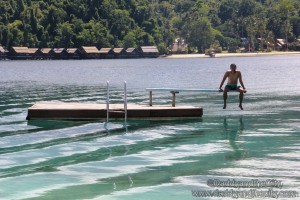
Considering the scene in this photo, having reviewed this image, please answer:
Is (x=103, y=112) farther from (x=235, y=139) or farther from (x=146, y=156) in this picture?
(x=146, y=156)

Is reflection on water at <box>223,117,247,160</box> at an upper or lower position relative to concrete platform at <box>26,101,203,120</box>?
lower

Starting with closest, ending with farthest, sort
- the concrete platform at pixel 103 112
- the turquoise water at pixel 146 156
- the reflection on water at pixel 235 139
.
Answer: the turquoise water at pixel 146 156 → the reflection on water at pixel 235 139 → the concrete platform at pixel 103 112

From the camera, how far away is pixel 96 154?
2133cm

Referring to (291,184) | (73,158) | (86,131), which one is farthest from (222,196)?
(86,131)

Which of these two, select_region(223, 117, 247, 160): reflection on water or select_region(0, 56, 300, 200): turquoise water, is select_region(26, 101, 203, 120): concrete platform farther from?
select_region(223, 117, 247, 160): reflection on water

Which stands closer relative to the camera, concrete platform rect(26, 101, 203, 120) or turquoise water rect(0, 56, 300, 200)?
turquoise water rect(0, 56, 300, 200)

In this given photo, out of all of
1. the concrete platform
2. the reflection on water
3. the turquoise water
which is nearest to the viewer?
the turquoise water

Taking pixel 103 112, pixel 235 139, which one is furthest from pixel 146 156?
pixel 103 112

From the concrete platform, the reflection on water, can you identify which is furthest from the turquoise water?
→ the concrete platform

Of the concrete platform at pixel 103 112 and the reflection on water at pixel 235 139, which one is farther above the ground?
the concrete platform at pixel 103 112

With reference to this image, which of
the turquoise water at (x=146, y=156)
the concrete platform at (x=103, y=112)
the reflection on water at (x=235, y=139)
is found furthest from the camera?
the concrete platform at (x=103, y=112)

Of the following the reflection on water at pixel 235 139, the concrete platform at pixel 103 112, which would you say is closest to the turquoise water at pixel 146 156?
the reflection on water at pixel 235 139

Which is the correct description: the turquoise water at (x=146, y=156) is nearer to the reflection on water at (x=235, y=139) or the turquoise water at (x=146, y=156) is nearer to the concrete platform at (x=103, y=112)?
the reflection on water at (x=235, y=139)

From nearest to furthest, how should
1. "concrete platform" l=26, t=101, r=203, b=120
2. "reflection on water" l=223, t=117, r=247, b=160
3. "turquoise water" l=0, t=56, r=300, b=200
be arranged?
"turquoise water" l=0, t=56, r=300, b=200 → "reflection on water" l=223, t=117, r=247, b=160 → "concrete platform" l=26, t=101, r=203, b=120
